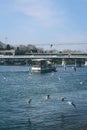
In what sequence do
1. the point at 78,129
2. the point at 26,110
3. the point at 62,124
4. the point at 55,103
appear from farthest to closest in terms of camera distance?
the point at 55,103
the point at 26,110
the point at 62,124
the point at 78,129

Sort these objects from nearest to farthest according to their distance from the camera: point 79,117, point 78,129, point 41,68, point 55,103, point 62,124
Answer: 1. point 78,129
2. point 62,124
3. point 79,117
4. point 55,103
5. point 41,68

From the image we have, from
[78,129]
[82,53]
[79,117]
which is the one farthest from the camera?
[82,53]

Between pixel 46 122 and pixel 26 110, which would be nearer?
pixel 46 122

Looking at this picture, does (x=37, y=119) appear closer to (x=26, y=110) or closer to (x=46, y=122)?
(x=46, y=122)

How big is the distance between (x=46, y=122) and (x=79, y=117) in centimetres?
330

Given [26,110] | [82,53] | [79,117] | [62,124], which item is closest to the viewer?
[62,124]

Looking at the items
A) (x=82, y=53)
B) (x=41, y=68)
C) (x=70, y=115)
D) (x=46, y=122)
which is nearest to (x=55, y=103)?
(x=70, y=115)

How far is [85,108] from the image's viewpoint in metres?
38.2

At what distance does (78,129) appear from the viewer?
28625mm

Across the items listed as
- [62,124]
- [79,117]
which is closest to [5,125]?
[62,124]

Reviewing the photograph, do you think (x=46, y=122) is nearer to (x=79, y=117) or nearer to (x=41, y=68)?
(x=79, y=117)

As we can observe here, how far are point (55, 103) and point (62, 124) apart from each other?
10575mm

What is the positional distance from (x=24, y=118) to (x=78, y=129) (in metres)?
5.10

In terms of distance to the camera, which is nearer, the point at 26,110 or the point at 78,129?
the point at 78,129
